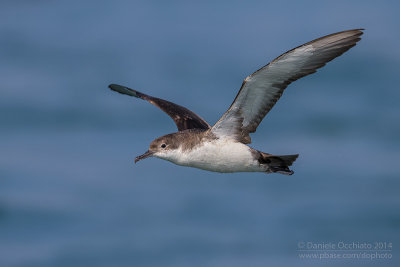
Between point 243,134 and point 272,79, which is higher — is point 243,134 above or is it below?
below

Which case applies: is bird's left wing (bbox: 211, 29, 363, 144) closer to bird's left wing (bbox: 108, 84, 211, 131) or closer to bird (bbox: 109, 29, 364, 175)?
bird (bbox: 109, 29, 364, 175)

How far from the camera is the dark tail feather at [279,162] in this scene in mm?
11656

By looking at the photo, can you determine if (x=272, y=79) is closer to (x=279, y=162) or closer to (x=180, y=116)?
(x=279, y=162)

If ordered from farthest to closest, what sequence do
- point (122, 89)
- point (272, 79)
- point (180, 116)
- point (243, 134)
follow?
point (122, 89) < point (180, 116) < point (243, 134) < point (272, 79)

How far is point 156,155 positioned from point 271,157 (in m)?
1.93

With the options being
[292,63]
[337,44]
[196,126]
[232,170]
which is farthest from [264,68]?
[196,126]

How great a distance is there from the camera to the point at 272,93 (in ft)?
36.9

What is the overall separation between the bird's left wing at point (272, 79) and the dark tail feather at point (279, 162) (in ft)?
1.42

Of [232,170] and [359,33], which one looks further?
[232,170]

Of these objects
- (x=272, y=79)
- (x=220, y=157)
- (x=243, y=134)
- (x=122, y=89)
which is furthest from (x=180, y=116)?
(x=272, y=79)

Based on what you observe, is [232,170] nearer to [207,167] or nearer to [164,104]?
[207,167]

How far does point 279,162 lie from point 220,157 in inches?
43.3

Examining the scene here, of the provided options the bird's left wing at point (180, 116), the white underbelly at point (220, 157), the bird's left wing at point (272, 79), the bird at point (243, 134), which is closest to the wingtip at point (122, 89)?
the bird's left wing at point (180, 116)

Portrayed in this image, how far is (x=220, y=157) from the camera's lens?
11352 mm
